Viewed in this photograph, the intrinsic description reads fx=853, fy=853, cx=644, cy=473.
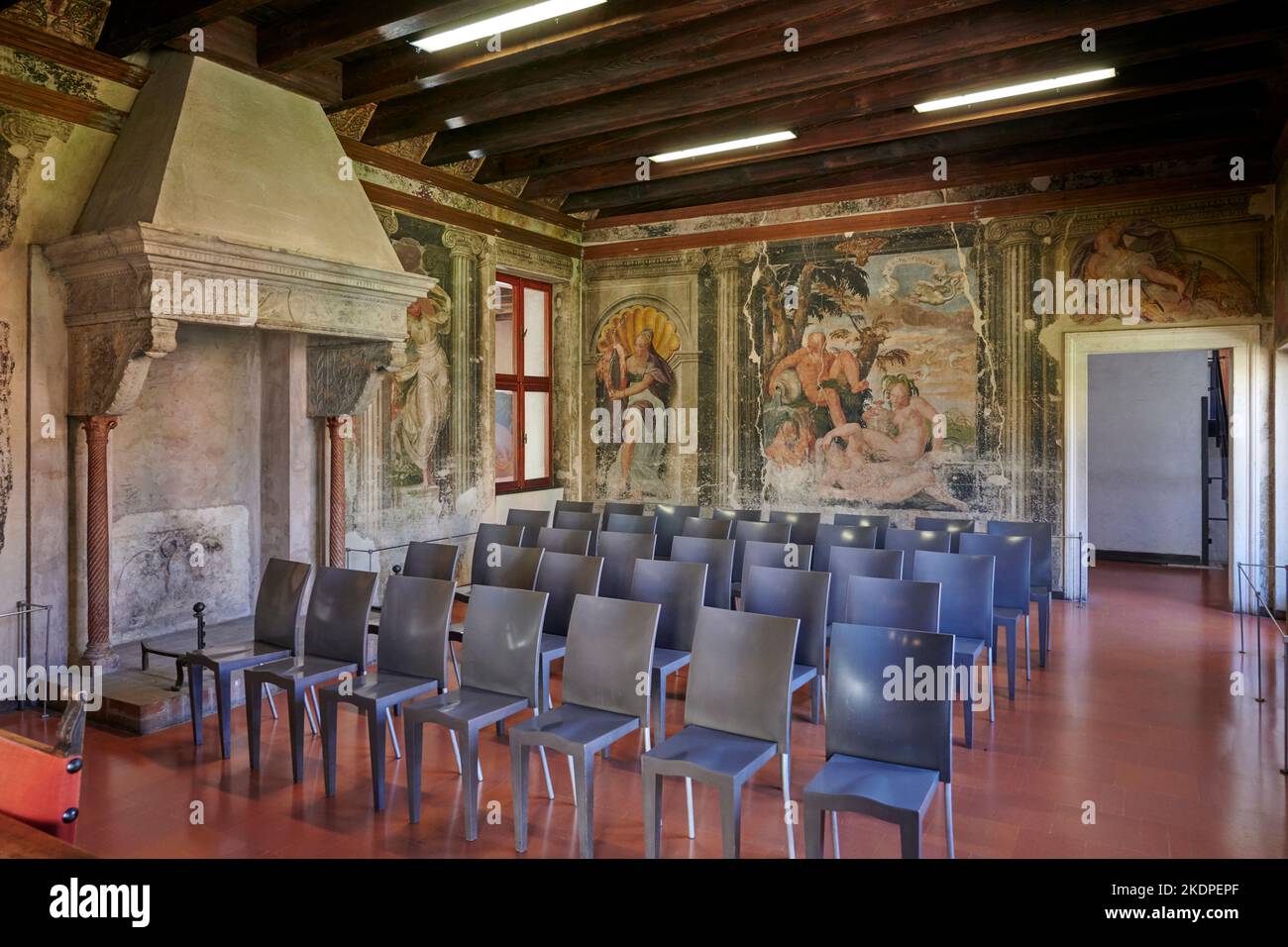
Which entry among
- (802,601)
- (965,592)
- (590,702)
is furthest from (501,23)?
(965,592)

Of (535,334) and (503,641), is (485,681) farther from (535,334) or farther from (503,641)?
(535,334)

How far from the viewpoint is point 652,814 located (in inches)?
121

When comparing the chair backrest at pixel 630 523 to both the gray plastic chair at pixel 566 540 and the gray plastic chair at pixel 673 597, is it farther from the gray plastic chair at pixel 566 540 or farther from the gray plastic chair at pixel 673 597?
the gray plastic chair at pixel 673 597

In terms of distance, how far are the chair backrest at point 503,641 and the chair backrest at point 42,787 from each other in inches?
73.9

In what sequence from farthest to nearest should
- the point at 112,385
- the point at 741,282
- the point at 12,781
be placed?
the point at 741,282 → the point at 112,385 → the point at 12,781

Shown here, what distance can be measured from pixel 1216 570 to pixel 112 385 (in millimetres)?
10954

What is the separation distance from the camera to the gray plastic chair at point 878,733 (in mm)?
2816

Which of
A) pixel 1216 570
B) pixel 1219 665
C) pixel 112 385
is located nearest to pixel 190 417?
pixel 112 385

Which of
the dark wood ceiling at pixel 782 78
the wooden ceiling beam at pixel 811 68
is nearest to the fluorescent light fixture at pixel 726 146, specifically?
the dark wood ceiling at pixel 782 78

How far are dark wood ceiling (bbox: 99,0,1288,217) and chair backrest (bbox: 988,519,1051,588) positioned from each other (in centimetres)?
319

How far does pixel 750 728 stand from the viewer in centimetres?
338

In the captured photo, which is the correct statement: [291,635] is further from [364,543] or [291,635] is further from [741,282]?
[741,282]

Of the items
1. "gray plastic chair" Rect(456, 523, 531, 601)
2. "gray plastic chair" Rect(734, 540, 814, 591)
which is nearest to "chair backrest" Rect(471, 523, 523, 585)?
"gray plastic chair" Rect(456, 523, 531, 601)

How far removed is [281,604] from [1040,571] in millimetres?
5125
